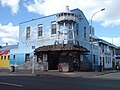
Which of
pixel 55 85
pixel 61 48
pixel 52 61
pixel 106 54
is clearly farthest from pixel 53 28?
pixel 55 85

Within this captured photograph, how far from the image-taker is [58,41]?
37.2 meters

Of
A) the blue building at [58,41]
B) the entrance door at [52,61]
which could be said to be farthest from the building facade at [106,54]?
the entrance door at [52,61]

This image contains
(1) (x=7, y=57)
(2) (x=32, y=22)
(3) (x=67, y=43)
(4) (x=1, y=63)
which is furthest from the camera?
(4) (x=1, y=63)

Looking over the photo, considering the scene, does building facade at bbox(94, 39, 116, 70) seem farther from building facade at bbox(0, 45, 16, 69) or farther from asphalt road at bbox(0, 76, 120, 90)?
asphalt road at bbox(0, 76, 120, 90)

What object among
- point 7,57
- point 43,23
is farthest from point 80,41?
point 7,57

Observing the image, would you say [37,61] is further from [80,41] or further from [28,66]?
Result: [80,41]

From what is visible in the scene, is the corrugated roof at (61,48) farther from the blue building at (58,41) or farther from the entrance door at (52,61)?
the entrance door at (52,61)

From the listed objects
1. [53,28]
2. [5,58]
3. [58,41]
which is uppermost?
[53,28]

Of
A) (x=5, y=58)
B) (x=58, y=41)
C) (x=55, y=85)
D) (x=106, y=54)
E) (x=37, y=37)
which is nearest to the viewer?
(x=55, y=85)

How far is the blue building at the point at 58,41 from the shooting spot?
118 feet

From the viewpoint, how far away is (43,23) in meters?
40.3

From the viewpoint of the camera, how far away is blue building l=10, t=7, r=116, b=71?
118 ft

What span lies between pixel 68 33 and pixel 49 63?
18.2 feet

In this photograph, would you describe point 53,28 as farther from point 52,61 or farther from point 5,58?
point 5,58
